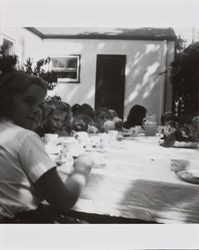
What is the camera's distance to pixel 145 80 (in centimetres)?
181

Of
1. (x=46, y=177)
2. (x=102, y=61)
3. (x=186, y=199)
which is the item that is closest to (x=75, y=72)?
(x=102, y=61)

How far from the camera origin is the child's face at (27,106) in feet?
4.74

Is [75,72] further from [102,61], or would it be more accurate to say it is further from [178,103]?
[178,103]

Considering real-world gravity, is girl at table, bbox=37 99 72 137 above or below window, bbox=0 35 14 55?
below

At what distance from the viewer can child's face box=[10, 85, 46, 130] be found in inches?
56.9

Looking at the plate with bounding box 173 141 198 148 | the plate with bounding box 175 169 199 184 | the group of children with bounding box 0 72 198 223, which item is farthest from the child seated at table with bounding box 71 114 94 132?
the plate with bounding box 175 169 199 184

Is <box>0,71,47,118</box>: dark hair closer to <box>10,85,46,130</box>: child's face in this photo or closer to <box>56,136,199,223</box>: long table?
<box>10,85,46,130</box>: child's face

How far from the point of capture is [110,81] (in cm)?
184

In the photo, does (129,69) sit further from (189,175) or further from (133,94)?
(189,175)

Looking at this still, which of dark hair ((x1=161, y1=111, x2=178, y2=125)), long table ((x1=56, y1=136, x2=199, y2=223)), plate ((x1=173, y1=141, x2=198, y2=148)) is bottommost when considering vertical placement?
long table ((x1=56, y1=136, x2=199, y2=223))

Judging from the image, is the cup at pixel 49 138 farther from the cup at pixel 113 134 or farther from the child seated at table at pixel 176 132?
the child seated at table at pixel 176 132

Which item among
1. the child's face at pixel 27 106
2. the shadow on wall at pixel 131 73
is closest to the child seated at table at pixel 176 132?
the shadow on wall at pixel 131 73

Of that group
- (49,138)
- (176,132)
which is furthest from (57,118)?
(176,132)

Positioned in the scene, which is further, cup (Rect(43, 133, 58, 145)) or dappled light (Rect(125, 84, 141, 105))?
dappled light (Rect(125, 84, 141, 105))
